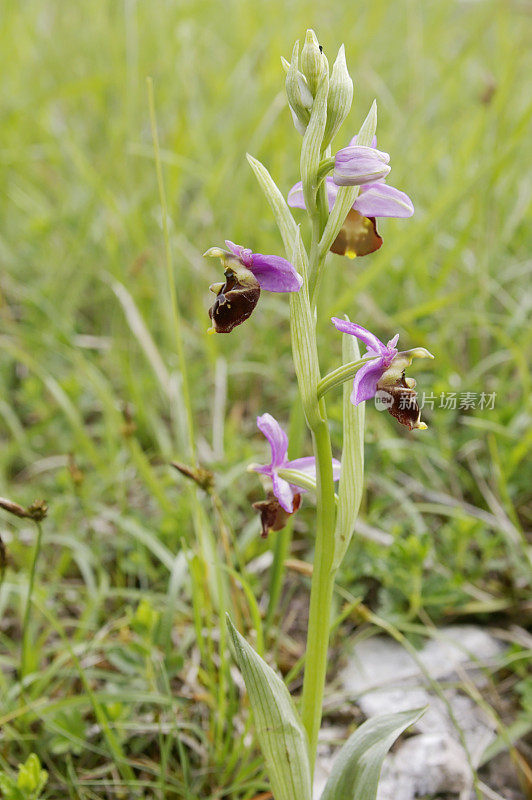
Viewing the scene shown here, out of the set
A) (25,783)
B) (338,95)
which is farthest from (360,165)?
(25,783)

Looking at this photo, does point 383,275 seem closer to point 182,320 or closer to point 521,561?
point 182,320

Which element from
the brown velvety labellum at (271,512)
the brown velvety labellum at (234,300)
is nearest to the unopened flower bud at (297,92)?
the brown velvety labellum at (234,300)

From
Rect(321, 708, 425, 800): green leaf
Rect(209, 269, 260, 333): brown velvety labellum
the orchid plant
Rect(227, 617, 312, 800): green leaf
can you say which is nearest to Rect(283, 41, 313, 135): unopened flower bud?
the orchid plant

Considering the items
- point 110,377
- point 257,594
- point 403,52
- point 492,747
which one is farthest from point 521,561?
point 403,52

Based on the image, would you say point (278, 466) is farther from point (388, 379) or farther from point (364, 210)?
point (364, 210)

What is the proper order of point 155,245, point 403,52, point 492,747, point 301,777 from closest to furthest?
point 301,777
point 492,747
point 155,245
point 403,52
